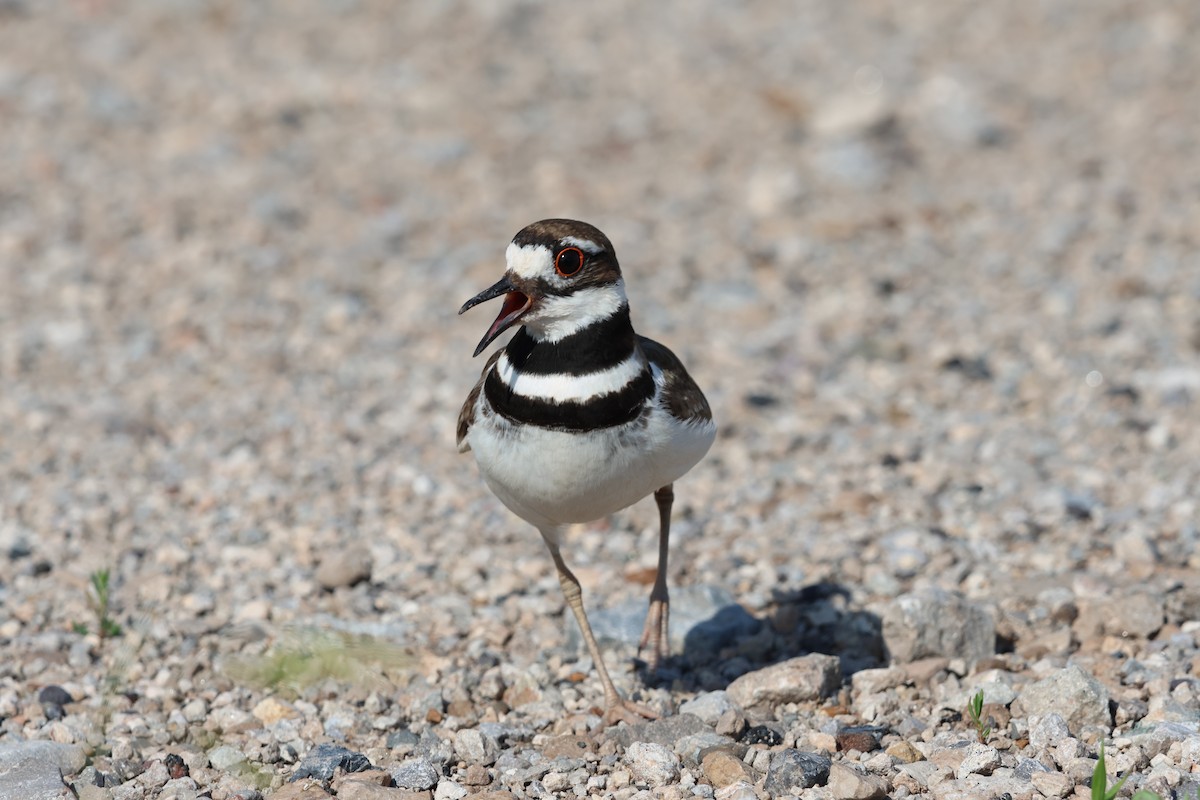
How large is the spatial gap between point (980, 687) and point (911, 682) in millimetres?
297

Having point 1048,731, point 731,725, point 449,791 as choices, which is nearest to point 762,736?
point 731,725

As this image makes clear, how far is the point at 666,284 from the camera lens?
29.6 feet

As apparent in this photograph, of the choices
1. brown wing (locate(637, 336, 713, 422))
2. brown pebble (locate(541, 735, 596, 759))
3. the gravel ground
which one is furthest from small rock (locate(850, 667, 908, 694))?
brown wing (locate(637, 336, 713, 422))

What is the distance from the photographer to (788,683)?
16.6 ft

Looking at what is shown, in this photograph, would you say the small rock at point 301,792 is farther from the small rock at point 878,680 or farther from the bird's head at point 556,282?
the small rock at point 878,680

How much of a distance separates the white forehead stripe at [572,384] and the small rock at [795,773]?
50.2 inches

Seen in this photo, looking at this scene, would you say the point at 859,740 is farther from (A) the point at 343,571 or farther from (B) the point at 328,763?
(A) the point at 343,571

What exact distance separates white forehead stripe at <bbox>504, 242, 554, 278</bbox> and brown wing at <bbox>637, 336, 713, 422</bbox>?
0.58 metres

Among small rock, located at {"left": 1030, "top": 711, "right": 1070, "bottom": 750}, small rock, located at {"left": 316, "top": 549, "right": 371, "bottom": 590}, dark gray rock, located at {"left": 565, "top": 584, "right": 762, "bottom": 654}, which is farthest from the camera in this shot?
small rock, located at {"left": 316, "top": 549, "right": 371, "bottom": 590}

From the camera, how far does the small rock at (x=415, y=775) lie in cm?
461

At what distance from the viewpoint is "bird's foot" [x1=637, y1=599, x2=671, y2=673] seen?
5402 mm

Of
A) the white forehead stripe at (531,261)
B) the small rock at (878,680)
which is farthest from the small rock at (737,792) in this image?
the white forehead stripe at (531,261)

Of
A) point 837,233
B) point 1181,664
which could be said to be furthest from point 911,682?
point 837,233

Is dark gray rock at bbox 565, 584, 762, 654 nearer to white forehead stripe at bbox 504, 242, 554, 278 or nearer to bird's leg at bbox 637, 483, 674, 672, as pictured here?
bird's leg at bbox 637, 483, 674, 672
